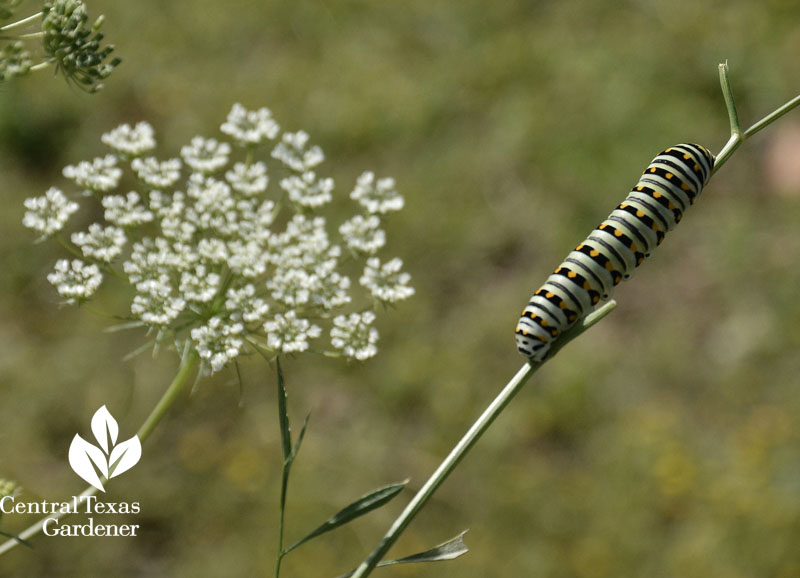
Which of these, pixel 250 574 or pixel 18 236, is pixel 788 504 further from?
pixel 18 236

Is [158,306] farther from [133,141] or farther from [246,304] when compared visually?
[133,141]

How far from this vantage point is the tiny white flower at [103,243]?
1.96m

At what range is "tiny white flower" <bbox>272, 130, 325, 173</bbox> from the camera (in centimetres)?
226

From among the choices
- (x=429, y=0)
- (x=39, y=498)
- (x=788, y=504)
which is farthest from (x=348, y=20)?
(x=788, y=504)

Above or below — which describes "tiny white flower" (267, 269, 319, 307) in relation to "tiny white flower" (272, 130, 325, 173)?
below

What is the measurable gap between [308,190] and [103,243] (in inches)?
21.3

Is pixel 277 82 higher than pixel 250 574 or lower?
higher

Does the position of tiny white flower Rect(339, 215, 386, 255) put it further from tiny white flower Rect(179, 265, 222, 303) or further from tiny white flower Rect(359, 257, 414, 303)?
tiny white flower Rect(179, 265, 222, 303)

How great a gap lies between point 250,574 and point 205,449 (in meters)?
0.83

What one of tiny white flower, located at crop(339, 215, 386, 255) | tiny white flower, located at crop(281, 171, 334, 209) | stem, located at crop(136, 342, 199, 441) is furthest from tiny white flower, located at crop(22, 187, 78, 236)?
tiny white flower, located at crop(339, 215, 386, 255)

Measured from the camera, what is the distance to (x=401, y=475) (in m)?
5.20

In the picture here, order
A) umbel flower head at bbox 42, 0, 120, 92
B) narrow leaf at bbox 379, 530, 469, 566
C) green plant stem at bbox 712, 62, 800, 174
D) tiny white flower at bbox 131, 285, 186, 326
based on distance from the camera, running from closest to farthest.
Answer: green plant stem at bbox 712, 62, 800, 174
narrow leaf at bbox 379, 530, 469, 566
umbel flower head at bbox 42, 0, 120, 92
tiny white flower at bbox 131, 285, 186, 326

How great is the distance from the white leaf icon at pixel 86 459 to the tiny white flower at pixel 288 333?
0.45m

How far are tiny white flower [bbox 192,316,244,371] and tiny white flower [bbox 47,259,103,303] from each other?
0.27 metres
